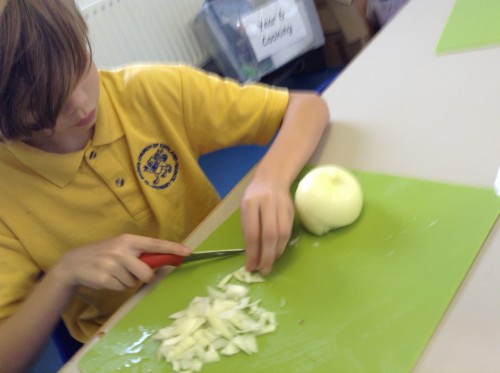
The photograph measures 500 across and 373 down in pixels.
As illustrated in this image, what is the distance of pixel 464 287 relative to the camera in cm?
51

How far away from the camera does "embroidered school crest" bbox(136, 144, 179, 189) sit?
837mm

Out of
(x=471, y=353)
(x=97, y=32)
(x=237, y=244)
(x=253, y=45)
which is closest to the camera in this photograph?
(x=471, y=353)

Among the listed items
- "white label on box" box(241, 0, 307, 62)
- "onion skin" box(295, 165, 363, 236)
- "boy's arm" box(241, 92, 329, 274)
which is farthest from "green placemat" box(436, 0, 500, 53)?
"white label on box" box(241, 0, 307, 62)

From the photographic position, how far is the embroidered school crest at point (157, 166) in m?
0.84

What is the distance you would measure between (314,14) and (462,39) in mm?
1275

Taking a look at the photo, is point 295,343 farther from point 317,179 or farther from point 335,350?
point 317,179

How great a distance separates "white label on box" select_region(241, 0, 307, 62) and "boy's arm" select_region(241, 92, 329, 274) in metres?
1.20

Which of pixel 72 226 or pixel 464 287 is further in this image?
pixel 72 226

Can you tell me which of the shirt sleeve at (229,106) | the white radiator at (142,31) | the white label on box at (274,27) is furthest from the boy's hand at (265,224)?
the white label on box at (274,27)

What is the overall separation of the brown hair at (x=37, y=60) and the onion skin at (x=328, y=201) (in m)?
0.33

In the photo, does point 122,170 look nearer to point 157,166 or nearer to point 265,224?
point 157,166

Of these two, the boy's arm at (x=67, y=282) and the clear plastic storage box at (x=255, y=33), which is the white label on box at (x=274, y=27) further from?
the boy's arm at (x=67, y=282)

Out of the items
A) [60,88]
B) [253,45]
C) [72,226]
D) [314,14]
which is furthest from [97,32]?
[60,88]

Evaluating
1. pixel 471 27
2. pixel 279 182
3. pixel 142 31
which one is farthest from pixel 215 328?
pixel 142 31
